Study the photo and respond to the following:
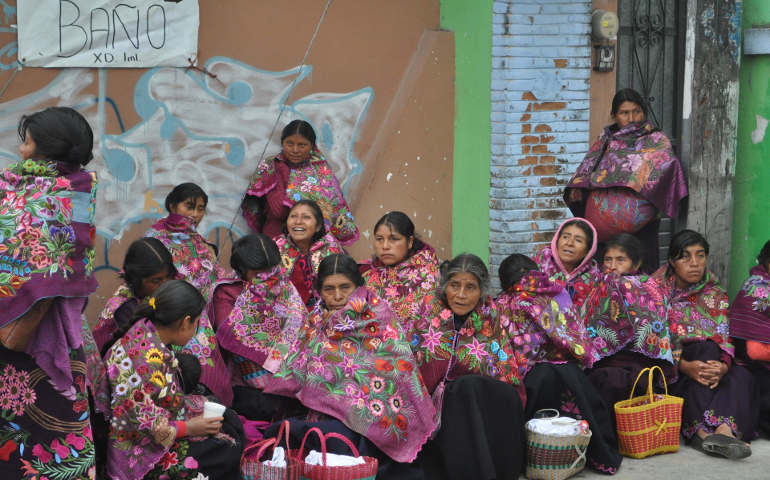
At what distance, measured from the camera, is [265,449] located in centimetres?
404

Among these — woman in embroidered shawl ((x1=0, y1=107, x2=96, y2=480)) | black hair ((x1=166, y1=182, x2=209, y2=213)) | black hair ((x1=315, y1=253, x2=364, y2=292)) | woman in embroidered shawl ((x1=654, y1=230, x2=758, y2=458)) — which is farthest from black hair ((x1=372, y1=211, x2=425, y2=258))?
woman in embroidered shawl ((x1=0, y1=107, x2=96, y2=480))

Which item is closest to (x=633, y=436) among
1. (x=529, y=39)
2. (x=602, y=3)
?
(x=529, y=39)

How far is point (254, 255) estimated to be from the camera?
15.7 feet

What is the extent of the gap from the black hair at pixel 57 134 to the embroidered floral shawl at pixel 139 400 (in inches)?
28.2

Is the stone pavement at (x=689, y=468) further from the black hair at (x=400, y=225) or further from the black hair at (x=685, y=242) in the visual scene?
the black hair at (x=400, y=225)

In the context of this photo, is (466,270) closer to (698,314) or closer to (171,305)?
(171,305)

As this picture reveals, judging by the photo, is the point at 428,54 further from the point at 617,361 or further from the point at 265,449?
the point at 265,449

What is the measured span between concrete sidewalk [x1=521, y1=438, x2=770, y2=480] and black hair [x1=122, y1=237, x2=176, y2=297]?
2136 mm

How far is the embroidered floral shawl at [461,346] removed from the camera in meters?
4.44

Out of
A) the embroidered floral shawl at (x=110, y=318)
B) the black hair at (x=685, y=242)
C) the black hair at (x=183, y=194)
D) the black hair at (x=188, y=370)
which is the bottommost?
the black hair at (x=188, y=370)

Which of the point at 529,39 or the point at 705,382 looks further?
the point at 529,39

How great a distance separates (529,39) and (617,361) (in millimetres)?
2468

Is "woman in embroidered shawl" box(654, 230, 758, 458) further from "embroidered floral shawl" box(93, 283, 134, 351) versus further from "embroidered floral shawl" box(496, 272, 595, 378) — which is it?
"embroidered floral shawl" box(93, 283, 134, 351)

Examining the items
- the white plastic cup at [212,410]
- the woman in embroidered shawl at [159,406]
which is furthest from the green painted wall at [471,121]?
the woman in embroidered shawl at [159,406]
